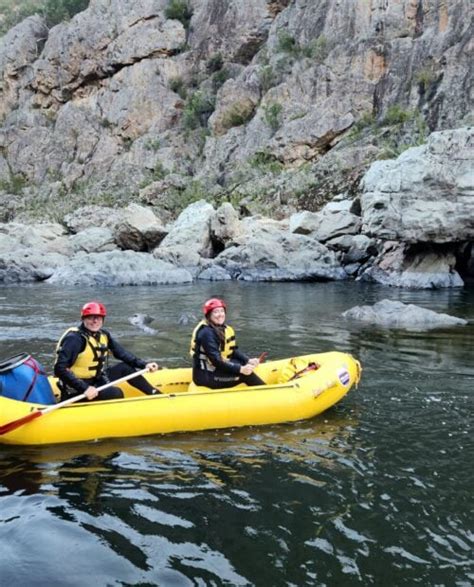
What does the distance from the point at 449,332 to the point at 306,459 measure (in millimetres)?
6454

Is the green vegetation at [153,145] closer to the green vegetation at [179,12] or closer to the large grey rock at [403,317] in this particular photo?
the green vegetation at [179,12]

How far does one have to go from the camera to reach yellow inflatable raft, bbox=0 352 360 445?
5.05m

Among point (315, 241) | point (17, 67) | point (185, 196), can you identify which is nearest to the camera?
point (315, 241)

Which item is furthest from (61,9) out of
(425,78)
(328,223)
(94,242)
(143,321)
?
(143,321)

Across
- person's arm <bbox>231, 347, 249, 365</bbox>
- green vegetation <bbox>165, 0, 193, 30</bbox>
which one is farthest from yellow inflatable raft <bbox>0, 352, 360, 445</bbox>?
green vegetation <bbox>165, 0, 193, 30</bbox>

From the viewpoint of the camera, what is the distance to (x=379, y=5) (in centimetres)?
3653

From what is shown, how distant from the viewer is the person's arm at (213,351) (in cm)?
574

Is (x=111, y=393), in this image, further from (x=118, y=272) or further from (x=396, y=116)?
(x=396, y=116)

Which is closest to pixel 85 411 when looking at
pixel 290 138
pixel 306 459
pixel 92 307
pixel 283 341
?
pixel 92 307

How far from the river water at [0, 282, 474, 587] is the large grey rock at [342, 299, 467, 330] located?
3.80 metres

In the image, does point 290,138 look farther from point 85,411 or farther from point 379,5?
point 85,411

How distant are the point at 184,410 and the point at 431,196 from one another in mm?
14006

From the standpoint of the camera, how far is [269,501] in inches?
155

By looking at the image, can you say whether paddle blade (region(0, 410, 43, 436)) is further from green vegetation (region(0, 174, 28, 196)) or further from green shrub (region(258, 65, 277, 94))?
green vegetation (region(0, 174, 28, 196))
